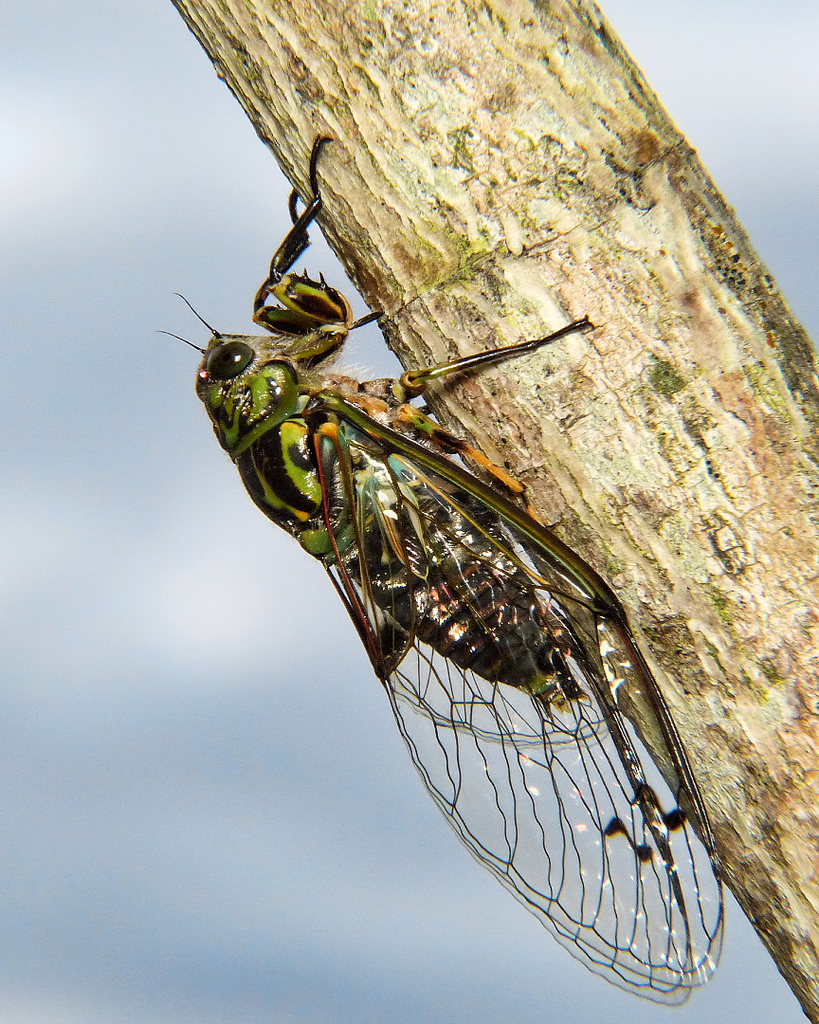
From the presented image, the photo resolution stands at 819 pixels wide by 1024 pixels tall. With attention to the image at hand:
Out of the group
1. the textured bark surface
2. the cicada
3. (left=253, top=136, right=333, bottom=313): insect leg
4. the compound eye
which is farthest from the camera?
the compound eye

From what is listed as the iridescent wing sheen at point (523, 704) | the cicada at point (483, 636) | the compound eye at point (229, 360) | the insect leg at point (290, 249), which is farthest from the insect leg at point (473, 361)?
the compound eye at point (229, 360)

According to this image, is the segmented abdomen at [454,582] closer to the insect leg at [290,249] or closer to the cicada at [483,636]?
the cicada at [483,636]

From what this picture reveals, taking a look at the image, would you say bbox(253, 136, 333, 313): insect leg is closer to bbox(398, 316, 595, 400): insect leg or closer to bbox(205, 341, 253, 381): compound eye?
bbox(205, 341, 253, 381): compound eye

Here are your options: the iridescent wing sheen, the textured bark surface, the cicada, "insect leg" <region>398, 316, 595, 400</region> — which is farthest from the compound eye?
the textured bark surface

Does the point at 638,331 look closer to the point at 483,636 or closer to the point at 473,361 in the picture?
the point at 473,361

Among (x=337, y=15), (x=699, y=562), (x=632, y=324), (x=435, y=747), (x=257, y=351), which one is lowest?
(x=435, y=747)

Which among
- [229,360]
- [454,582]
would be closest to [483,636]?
[454,582]

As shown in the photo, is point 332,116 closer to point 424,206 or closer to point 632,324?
point 424,206

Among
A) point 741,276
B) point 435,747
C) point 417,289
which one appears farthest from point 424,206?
point 435,747
